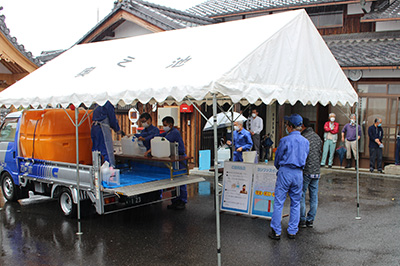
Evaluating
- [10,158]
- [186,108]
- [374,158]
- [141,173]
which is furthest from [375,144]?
[10,158]

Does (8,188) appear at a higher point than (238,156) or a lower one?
lower

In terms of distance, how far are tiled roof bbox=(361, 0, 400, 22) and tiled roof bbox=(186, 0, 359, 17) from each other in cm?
94

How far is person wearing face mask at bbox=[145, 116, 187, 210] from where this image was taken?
841 cm

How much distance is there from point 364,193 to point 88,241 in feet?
23.2

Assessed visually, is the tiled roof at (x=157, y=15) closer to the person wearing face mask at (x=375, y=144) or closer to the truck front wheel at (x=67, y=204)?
the person wearing face mask at (x=375, y=144)

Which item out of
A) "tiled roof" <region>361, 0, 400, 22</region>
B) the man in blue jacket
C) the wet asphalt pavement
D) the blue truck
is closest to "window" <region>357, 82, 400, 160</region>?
"tiled roof" <region>361, 0, 400, 22</region>

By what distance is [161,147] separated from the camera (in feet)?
26.7

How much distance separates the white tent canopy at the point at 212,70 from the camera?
5.73 metres

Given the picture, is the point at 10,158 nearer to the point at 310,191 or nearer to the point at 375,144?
the point at 310,191

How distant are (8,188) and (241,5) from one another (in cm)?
1158

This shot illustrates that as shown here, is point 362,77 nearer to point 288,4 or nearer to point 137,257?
point 288,4

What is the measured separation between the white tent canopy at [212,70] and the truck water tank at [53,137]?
0.66 meters

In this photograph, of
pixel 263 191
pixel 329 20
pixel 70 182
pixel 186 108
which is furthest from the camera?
pixel 329 20

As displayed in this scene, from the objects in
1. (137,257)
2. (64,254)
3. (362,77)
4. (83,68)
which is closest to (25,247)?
(64,254)
